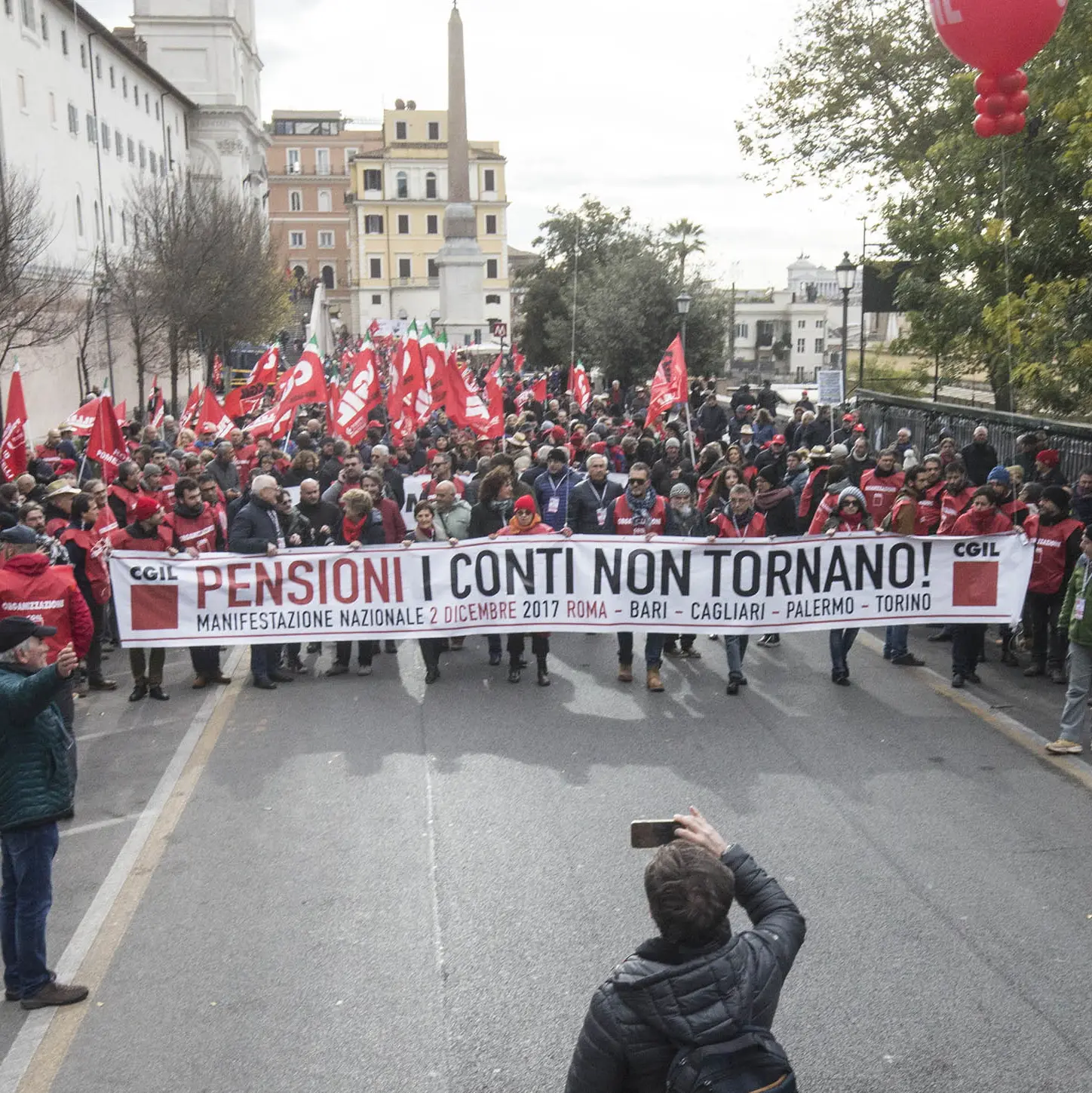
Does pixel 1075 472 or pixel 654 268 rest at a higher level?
pixel 654 268

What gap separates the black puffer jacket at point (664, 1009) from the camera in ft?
9.86

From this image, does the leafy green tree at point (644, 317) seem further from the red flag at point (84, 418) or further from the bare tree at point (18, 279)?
the red flag at point (84, 418)

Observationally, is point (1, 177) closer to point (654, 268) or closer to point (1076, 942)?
point (654, 268)

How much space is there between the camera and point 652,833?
11.1 ft

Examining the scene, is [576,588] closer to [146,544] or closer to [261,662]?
[261,662]

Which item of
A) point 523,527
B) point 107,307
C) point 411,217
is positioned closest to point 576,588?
point 523,527

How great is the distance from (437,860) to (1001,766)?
3978mm

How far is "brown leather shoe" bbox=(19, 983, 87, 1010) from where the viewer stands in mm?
5691

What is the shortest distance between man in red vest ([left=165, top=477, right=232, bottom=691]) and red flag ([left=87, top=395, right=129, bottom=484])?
3.38 m

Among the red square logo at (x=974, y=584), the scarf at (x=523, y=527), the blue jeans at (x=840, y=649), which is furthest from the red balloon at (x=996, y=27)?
the scarf at (x=523, y=527)

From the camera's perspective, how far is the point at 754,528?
437 inches

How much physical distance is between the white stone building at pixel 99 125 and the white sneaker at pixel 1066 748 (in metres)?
26.6

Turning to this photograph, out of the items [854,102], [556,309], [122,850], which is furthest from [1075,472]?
[556,309]

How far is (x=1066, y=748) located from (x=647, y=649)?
11.3 ft
